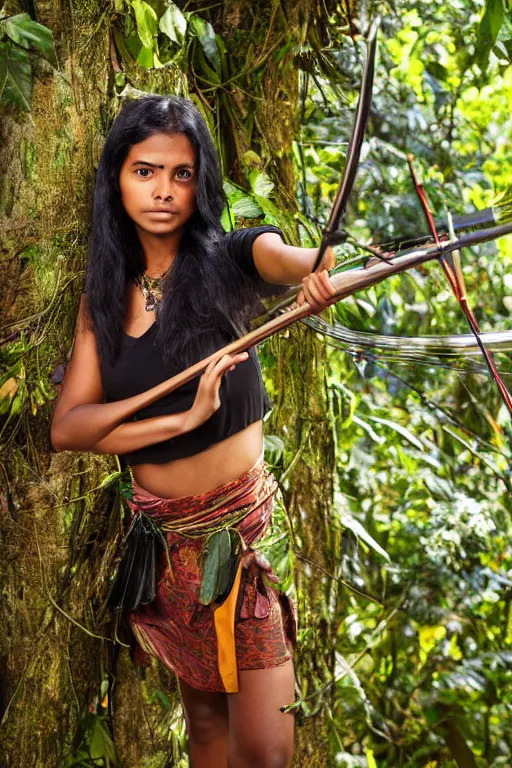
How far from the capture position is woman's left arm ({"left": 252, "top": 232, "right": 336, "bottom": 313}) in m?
0.98

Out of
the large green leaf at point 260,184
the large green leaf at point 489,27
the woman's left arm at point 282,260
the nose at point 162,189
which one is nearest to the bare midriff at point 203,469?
the woman's left arm at point 282,260

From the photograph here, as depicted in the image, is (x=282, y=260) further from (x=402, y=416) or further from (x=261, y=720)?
(x=402, y=416)

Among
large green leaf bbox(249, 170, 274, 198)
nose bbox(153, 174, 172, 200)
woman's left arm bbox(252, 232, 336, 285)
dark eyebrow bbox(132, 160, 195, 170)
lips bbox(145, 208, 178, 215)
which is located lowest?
woman's left arm bbox(252, 232, 336, 285)

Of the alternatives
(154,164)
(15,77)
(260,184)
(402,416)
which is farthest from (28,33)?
(402,416)

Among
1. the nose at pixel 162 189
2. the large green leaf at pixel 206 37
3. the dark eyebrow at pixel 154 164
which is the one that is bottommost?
the nose at pixel 162 189

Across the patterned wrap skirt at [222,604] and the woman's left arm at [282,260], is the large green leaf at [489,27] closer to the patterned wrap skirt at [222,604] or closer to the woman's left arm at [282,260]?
the woman's left arm at [282,260]

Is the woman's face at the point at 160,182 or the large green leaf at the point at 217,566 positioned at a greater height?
the woman's face at the point at 160,182

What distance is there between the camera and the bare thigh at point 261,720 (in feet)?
3.64

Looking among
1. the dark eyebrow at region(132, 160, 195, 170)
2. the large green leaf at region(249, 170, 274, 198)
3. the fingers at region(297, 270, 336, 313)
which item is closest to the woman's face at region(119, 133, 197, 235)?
the dark eyebrow at region(132, 160, 195, 170)

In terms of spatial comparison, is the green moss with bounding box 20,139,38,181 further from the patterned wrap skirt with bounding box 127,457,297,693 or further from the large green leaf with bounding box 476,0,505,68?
the large green leaf with bounding box 476,0,505,68

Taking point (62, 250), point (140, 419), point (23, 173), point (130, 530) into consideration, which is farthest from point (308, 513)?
point (23, 173)

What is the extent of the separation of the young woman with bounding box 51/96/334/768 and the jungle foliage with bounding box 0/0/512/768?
12.2 inches

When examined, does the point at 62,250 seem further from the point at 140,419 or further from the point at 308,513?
the point at 308,513

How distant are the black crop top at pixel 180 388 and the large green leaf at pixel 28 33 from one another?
1.20 ft
